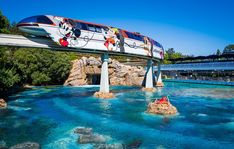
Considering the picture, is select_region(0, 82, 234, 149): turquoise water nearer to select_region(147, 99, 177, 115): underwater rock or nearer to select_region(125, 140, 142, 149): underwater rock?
select_region(125, 140, 142, 149): underwater rock

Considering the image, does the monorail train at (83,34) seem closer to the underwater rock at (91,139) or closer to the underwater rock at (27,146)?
the underwater rock at (91,139)

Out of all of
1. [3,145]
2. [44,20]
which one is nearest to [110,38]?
[44,20]

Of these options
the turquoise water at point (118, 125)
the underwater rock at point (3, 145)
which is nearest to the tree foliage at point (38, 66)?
the turquoise water at point (118, 125)

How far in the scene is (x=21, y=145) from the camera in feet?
60.9

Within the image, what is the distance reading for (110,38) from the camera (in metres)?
43.2

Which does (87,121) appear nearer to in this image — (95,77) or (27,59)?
(27,59)

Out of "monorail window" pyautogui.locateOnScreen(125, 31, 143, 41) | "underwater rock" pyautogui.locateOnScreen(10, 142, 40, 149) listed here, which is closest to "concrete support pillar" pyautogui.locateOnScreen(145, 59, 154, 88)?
"monorail window" pyautogui.locateOnScreen(125, 31, 143, 41)

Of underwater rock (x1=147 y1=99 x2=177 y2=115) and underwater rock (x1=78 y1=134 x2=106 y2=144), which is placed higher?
underwater rock (x1=147 y1=99 x2=177 y2=115)

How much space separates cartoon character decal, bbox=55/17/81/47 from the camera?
35247 mm

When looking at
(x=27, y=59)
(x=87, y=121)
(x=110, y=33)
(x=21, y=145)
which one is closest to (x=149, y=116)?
(x=87, y=121)

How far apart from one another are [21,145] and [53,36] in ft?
61.1

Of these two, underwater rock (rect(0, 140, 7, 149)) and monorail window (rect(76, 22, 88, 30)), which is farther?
monorail window (rect(76, 22, 88, 30))

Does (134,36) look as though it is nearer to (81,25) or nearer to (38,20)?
(81,25)

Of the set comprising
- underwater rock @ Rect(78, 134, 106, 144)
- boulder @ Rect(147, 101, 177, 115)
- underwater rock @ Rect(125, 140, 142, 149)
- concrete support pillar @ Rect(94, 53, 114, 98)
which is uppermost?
concrete support pillar @ Rect(94, 53, 114, 98)
